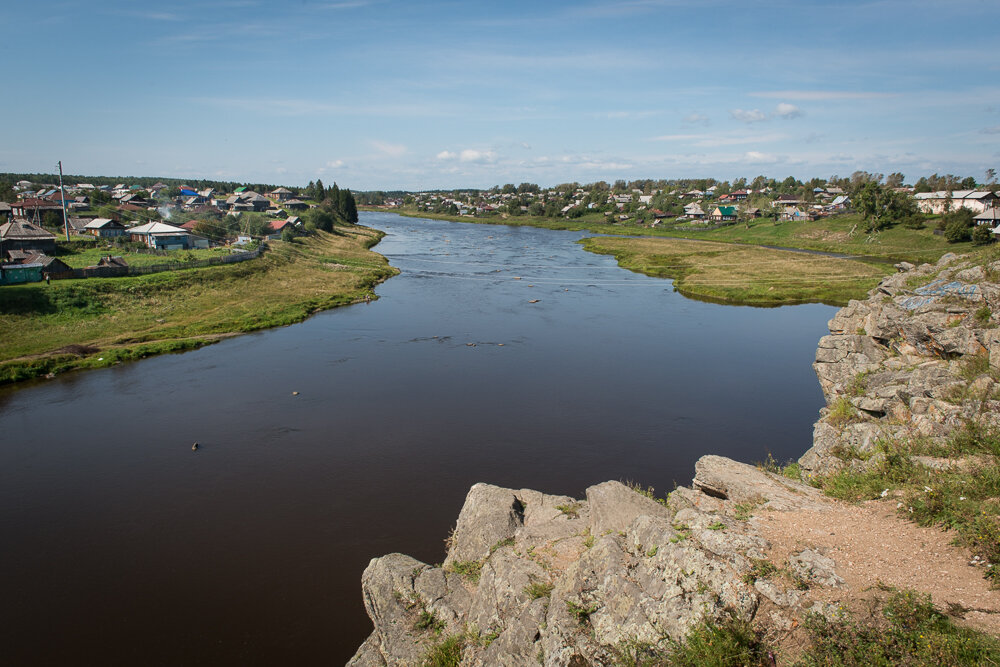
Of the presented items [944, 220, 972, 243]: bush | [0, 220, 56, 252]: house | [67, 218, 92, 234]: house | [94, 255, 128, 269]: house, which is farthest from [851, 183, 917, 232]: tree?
[67, 218, 92, 234]: house

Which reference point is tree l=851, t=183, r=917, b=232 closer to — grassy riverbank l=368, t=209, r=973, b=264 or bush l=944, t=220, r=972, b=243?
grassy riverbank l=368, t=209, r=973, b=264

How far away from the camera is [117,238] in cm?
5822

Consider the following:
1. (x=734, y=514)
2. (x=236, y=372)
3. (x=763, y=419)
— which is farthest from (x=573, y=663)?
(x=236, y=372)

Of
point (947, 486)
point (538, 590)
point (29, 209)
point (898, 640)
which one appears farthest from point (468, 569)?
point (29, 209)

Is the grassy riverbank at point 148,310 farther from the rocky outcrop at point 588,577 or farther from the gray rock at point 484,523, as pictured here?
the rocky outcrop at point 588,577

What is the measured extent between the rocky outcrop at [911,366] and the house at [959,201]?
81.3 meters

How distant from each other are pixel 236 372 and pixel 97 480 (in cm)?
1031

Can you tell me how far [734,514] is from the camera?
995 cm

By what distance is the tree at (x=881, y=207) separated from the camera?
252ft

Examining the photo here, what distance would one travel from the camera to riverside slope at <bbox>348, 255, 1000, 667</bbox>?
7.68 meters

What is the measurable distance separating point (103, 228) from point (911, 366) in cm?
6930

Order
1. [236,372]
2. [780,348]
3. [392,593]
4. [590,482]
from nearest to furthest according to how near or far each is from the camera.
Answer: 1. [392,593]
2. [590,482]
3. [236,372]
4. [780,348]

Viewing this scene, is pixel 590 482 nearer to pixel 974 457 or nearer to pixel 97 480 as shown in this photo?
pixel 974 457

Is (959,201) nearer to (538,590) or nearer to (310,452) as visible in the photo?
(310,452)
